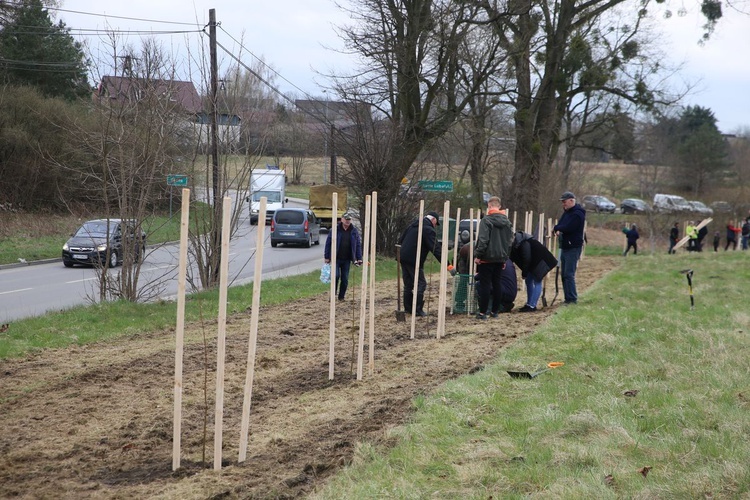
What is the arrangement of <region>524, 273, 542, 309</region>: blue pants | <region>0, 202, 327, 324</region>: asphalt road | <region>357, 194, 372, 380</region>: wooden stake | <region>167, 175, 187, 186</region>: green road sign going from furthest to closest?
<region>0, 202, 327, 324</region>: asphalt road
<region>524, 273, 542, 309</region>: blue pants
<region>167, 175, 187, 186</region>: green road sign
<region>357, 194, 372, 380</region>: wooden stake

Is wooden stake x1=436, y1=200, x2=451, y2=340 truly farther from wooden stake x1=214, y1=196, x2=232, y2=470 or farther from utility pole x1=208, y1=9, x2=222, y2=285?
utility pole x1=208, y1=9, x2=222, y2=285

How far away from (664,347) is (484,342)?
7.35ft

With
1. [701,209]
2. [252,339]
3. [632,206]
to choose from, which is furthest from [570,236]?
[632,206]

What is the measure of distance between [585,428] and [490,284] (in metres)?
7.08

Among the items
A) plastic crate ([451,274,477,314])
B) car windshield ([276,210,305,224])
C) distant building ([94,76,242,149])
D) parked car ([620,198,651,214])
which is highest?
distant building ([94,76,242,149])

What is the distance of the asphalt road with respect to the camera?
1608cm

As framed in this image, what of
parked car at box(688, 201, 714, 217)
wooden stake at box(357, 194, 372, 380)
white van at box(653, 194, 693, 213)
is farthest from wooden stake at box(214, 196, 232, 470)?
parked car at box(688, 201, 714, 217)

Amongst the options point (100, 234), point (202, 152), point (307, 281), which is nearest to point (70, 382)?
point (202, 152)

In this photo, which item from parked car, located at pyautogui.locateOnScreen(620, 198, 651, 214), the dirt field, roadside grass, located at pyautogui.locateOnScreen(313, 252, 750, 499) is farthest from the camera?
parked car, located at pyautogui.locateOnScreen(620, 198, 651, 214)

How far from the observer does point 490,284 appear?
1284cm

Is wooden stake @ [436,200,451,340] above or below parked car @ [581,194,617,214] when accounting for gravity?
below

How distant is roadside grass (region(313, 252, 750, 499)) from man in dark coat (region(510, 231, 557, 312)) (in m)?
3.43

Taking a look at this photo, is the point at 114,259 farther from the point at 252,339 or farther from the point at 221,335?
the point at 221,335

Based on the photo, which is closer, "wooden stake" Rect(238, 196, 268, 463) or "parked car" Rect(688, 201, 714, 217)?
"wooden stake" Rect(238, 196, 268, 463)
